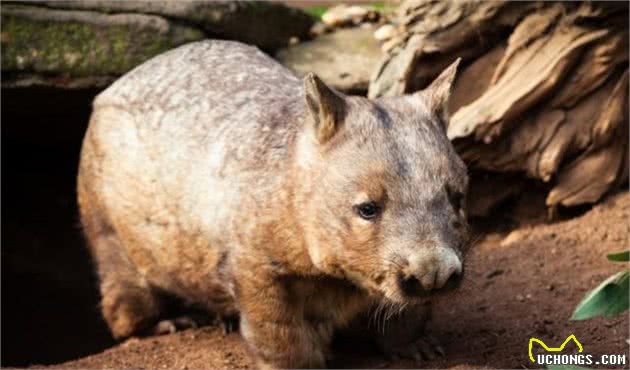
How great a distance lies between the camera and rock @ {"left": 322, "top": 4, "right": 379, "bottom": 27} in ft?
22.4

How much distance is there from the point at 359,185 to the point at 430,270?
1.38 ft

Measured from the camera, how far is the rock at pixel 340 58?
6.12 meters

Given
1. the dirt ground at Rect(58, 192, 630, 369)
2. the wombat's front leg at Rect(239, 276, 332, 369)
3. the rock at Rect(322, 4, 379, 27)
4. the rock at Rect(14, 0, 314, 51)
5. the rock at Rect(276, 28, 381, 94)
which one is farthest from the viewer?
the rock at Rect(322, 4, 379, 27)

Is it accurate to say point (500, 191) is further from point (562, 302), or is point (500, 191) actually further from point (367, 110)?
point (367, 110)

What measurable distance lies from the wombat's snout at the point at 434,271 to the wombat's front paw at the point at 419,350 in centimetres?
98

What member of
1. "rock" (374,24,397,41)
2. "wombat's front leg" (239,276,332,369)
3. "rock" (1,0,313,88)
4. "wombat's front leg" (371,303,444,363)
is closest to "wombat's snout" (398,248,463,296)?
"wombat's front leg" (239,276,332,369)

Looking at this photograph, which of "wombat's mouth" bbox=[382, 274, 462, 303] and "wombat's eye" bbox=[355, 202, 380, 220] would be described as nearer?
"wombat's mouth" bbox=[382, 274, 462, 303]

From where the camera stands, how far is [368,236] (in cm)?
352

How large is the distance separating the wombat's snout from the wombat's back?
30.3 inches

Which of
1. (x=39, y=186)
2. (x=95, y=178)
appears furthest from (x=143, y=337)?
(x=39, y=186)

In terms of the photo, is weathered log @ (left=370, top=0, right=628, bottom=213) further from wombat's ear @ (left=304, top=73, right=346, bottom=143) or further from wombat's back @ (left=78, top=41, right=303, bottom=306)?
wombat's ear @ (left=304, top=73, right=346, bottom=143)

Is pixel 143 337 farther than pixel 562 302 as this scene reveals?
Yes

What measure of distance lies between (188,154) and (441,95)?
1164 millimetres

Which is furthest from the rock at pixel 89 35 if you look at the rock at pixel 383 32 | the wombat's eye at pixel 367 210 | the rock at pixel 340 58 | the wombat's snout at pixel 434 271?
the wombat's snout at pixel 434 271
